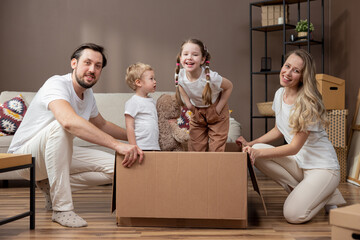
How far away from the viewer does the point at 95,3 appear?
475cm

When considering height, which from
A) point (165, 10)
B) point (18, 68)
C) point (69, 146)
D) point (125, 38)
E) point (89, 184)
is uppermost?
point (165, 10)

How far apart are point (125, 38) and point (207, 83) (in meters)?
2.59

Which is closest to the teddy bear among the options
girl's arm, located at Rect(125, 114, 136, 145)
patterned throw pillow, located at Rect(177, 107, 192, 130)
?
girl's arm, located at Rect(125, 114, 136, 145)

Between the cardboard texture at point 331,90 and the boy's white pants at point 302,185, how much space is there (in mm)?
1433

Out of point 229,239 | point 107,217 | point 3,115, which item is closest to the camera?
point 229,239

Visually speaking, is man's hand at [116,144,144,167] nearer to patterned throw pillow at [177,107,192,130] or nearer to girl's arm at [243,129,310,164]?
girl's arm at [243,129,310,164]

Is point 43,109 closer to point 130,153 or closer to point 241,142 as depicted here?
point 130,153

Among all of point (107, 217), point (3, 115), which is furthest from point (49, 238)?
point (3, 115)

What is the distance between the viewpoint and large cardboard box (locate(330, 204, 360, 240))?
1413 millimetres

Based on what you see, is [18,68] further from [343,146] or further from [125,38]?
[343,146]

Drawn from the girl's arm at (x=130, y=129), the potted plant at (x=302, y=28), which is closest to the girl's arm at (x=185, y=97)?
the girl's arm at (x=130, y=129)

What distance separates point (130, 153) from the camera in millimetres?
1928

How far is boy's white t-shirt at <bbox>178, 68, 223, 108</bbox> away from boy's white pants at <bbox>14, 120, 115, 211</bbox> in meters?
0.59

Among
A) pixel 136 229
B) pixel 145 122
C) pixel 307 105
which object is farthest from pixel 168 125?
pixel 307 105
